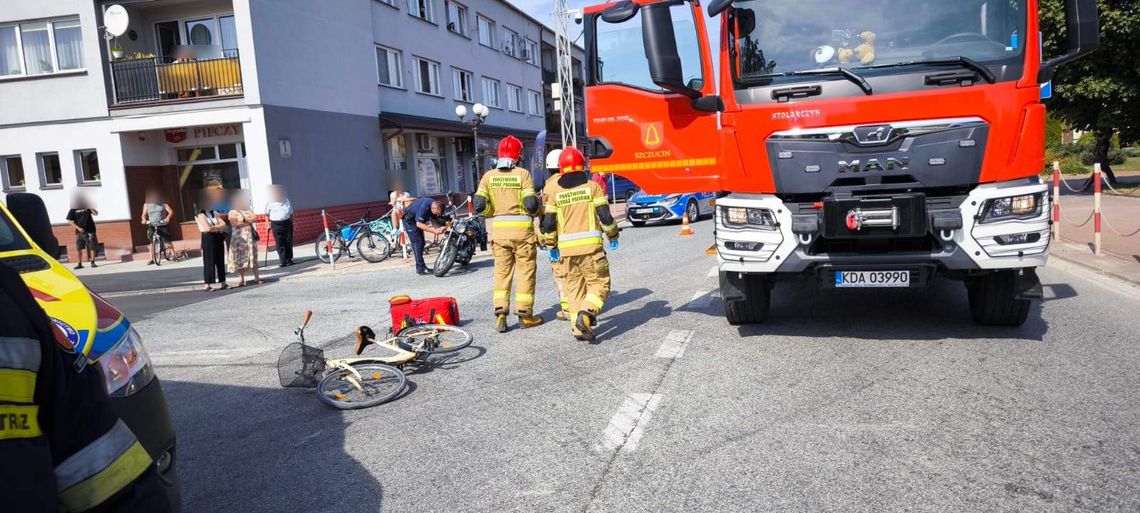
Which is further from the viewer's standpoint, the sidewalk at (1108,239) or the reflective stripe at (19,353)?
the sidewalk at (1108,239)

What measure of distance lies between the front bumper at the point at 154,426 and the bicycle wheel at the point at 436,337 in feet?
10.4

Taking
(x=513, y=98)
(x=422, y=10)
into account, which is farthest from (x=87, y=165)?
(x=513, y=98)

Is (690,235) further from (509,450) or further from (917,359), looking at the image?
(509,450)

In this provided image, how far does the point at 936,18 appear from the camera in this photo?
571cm

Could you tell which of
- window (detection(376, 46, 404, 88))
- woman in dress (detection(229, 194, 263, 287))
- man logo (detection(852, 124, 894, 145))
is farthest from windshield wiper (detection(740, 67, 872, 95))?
window (detection(376, 46, 404, 88))

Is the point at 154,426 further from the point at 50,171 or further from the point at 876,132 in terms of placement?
the point at 50,171

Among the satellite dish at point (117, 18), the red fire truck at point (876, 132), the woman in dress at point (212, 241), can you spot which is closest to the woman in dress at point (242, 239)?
the woman in dress at point (212, 241)

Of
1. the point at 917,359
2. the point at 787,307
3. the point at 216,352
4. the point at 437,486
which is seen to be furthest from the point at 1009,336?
the point at 216,352

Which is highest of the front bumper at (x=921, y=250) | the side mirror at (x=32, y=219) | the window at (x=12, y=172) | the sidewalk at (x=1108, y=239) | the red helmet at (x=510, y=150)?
the window at (x=12, y=172)

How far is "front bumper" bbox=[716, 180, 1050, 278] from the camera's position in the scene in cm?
541

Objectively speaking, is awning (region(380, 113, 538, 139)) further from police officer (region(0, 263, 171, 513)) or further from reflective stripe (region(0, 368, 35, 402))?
reflective stripe (region(0, 368, 35, 402))

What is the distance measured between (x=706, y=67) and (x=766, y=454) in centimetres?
357

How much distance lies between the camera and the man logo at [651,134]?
6.99 metres

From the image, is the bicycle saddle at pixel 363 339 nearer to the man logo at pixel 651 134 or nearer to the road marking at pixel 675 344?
the road marking at pixel 675 344
